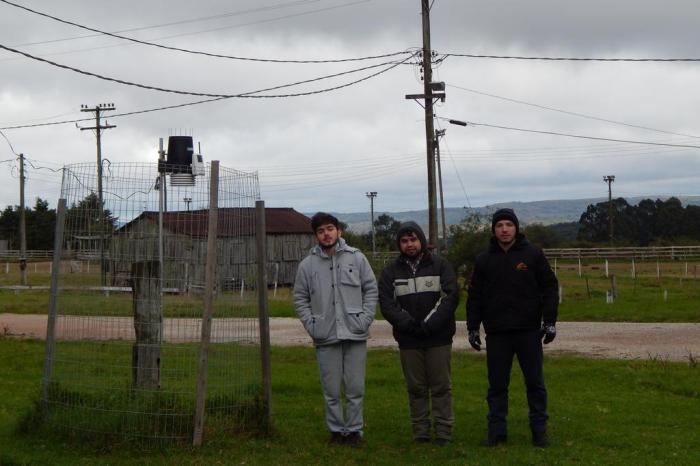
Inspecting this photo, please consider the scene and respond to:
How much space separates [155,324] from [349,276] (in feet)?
5.62

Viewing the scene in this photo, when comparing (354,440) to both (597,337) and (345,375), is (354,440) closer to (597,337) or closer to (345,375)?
(345,375)

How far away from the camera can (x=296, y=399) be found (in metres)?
10.7

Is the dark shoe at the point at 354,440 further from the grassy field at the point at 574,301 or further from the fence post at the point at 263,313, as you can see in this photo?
the grassy field at the point at 574,301

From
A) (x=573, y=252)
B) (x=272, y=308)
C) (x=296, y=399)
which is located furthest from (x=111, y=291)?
(x=573, y=252)

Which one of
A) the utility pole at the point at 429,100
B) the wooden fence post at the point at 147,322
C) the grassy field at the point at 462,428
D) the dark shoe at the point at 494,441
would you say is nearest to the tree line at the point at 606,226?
the utility pole at the point at 429,100

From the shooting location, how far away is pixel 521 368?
25.3ft

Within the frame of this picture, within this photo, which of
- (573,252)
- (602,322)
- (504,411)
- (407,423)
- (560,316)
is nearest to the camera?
(504,411)

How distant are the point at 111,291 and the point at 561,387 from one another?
→ 20.8ft

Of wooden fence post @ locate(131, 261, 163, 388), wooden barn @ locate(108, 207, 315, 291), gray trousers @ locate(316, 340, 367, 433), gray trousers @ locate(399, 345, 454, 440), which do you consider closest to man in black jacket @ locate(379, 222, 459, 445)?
A: gray trousers @ locate(399, 345, 454, 440)

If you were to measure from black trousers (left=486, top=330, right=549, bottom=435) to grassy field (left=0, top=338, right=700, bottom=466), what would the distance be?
26cm

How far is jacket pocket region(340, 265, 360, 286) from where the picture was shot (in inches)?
301

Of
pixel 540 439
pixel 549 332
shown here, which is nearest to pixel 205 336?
pixel 549 332

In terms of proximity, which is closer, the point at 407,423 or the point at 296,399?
the point at 407,423

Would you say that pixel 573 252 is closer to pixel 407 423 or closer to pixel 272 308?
pixel 272 308
